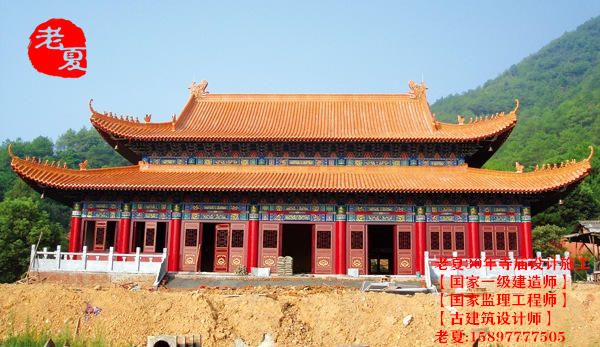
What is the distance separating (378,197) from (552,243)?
27051mm

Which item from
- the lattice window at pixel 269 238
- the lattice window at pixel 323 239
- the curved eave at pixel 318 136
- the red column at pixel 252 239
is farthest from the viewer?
the curved eave at pixel 318 136

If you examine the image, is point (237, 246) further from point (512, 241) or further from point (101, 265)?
point (512, 241)

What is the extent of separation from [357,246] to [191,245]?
7072 millimetres

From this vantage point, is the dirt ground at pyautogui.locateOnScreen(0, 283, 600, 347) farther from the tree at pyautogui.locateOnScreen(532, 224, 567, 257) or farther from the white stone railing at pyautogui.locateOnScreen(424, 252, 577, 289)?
the tree at pyautogui.locateOnScreen(532, 224, 567, 257)

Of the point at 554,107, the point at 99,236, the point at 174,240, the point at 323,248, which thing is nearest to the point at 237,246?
the point at 174,240

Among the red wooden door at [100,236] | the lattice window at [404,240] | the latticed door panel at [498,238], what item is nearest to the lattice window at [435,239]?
the lattice window at [404,240]

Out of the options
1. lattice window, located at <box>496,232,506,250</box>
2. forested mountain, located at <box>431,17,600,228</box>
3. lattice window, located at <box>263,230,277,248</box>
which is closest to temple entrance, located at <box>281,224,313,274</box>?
lattice window, located at <box>263,230,277,248</box>

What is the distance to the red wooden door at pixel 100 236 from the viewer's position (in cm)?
2222

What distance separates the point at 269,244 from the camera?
2184cm

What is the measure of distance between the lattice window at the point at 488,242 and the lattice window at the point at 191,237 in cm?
1219

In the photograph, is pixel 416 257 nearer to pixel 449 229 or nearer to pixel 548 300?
pixel 449 229

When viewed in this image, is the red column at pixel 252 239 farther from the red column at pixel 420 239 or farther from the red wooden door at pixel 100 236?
the red column at pixel 420 239

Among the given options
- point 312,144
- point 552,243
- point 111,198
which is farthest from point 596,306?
point 552,243

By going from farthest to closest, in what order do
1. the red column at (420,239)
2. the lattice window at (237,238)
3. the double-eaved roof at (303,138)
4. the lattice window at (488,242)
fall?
the lattice window at (237,238)
the lattice window at (488,242)
the red column at (420,239)
the double-eaved roof at (303,138)
